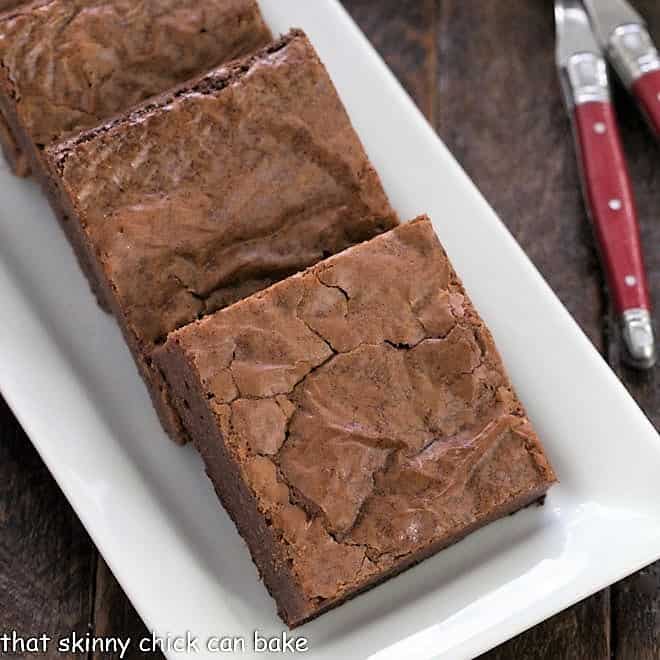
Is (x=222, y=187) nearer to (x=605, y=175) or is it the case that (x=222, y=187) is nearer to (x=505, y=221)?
(x=505, y=221)

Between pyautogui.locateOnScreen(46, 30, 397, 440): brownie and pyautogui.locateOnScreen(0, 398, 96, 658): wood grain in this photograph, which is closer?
pyautogui.locateOnScreen(46, 30, 397, 440): brownie

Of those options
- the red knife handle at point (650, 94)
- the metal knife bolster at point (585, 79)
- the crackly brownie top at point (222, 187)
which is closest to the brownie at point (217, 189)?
the crackly brownie top at point (222, 187)

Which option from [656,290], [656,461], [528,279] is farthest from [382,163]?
[656,461]

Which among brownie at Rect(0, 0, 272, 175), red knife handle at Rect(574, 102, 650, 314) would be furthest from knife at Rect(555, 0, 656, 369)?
brownie at Rect(0, 0, 272, 175)

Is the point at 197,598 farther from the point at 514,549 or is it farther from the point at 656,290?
the point at 656,290

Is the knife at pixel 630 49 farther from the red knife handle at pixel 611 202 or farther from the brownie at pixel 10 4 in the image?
the brownie at pixel 10 4

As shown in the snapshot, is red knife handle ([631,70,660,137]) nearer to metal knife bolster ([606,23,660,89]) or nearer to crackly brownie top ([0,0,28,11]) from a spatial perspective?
metal knife bolster ([606,23,660,89])
